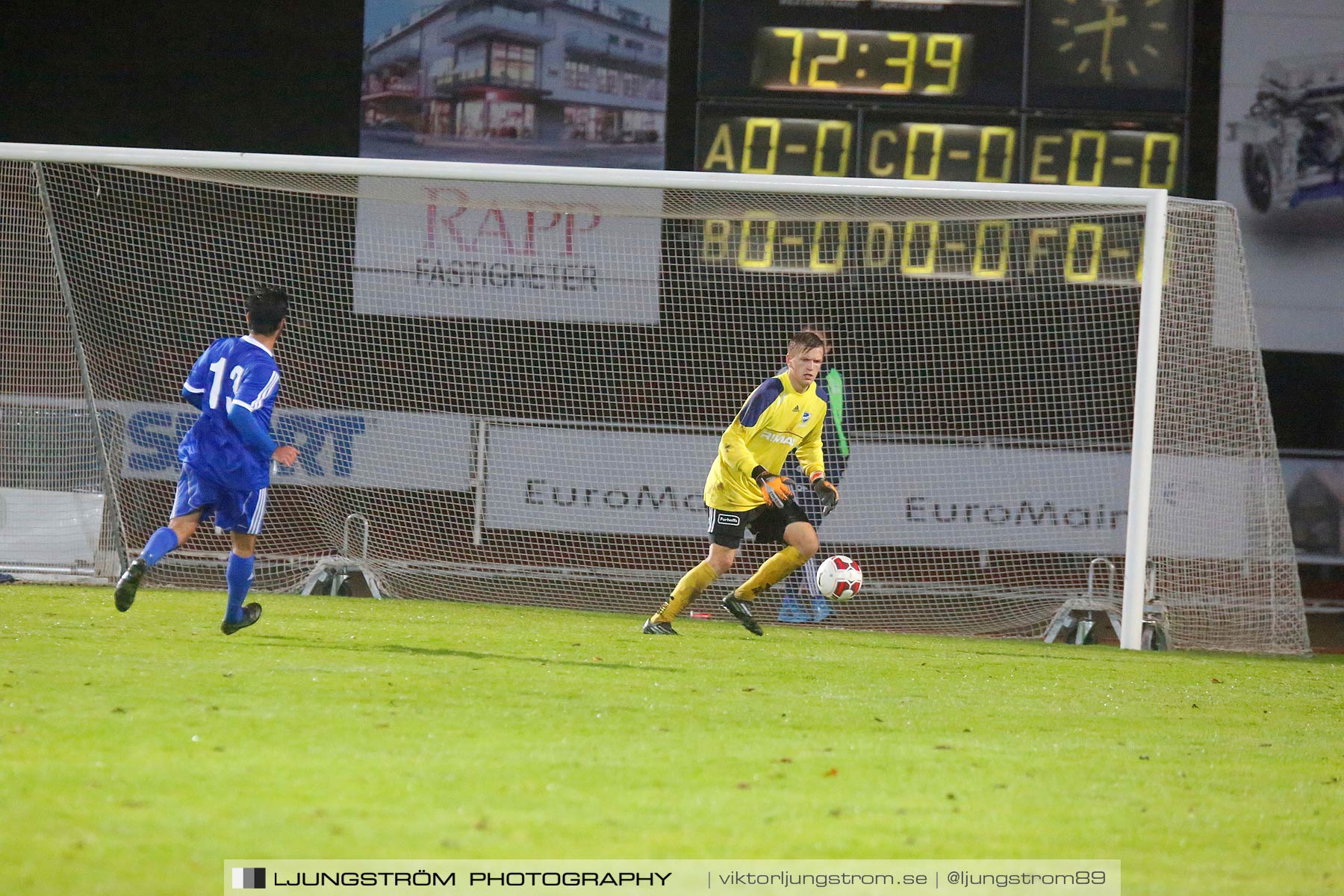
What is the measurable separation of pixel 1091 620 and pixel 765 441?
265cm

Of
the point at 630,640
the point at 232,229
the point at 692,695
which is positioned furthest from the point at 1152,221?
the point at 232,229

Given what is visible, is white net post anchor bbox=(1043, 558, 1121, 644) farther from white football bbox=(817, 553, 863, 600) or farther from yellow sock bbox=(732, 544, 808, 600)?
yellow sock bbox=(732, 544, 808, 600)

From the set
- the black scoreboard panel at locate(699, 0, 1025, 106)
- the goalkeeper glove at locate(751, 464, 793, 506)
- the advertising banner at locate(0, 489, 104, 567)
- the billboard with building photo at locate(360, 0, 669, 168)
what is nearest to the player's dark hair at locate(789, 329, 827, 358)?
the goalkeeper glove at locate(751, 464, 793, 506)

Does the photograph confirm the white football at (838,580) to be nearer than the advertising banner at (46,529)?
Yes

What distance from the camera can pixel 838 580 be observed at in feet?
25.0

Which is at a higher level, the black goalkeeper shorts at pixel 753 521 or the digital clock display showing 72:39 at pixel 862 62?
the digital clock display showing 72:39 at pixel 862 62

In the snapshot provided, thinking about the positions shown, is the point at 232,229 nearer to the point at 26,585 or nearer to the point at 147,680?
the point at 26,585

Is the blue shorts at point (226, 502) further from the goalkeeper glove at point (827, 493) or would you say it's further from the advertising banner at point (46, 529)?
the advertising banner at point (46, 529)

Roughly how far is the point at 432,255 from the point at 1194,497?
210 inches

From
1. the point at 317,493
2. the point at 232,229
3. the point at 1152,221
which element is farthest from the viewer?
the point at 232,229

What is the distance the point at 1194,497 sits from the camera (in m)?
8.98

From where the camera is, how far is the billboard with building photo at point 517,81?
36.1 ft

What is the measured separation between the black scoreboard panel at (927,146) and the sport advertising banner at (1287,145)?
1.02 meters

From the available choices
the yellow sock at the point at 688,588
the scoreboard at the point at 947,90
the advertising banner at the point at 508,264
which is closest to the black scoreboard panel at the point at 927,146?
the scoreboard at the point at 947,90
